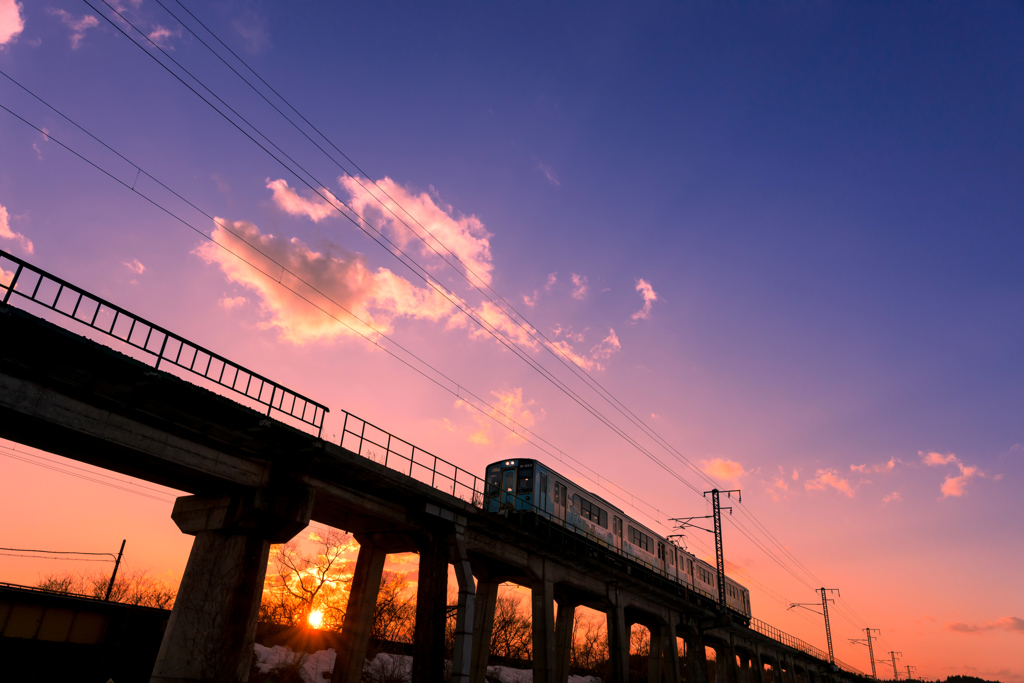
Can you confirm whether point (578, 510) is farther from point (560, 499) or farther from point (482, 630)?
point (482, 630)

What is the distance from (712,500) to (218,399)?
35.3 meters

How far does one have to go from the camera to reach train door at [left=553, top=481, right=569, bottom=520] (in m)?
29.9

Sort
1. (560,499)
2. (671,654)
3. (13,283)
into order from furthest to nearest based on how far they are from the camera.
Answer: (671,654), (560,499), (13,283)

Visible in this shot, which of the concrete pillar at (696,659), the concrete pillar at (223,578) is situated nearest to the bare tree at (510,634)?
the concrete pillar at (696,659)

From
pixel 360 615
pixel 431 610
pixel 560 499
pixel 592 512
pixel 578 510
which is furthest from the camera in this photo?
pixel 592 512

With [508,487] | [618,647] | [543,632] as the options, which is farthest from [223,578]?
[618,647]

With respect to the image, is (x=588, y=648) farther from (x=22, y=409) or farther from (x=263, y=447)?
(x=22, y=409)

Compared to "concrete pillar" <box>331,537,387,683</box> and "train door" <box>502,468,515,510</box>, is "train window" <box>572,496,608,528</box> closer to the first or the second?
"train door" <box>502,468,515,510</box>

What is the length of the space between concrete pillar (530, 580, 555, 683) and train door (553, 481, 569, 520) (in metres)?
3.33

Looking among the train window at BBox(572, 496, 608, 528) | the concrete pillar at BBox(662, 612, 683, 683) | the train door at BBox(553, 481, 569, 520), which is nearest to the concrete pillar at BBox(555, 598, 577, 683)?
the train window at BBox(572, 496, 608, 528)

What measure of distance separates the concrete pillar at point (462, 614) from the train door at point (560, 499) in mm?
8113

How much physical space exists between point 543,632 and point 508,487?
6.67 metres

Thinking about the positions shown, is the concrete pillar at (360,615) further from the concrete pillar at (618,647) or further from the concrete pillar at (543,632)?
the concrete pillar at (618,647)

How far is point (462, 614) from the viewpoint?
2136 centimetres
